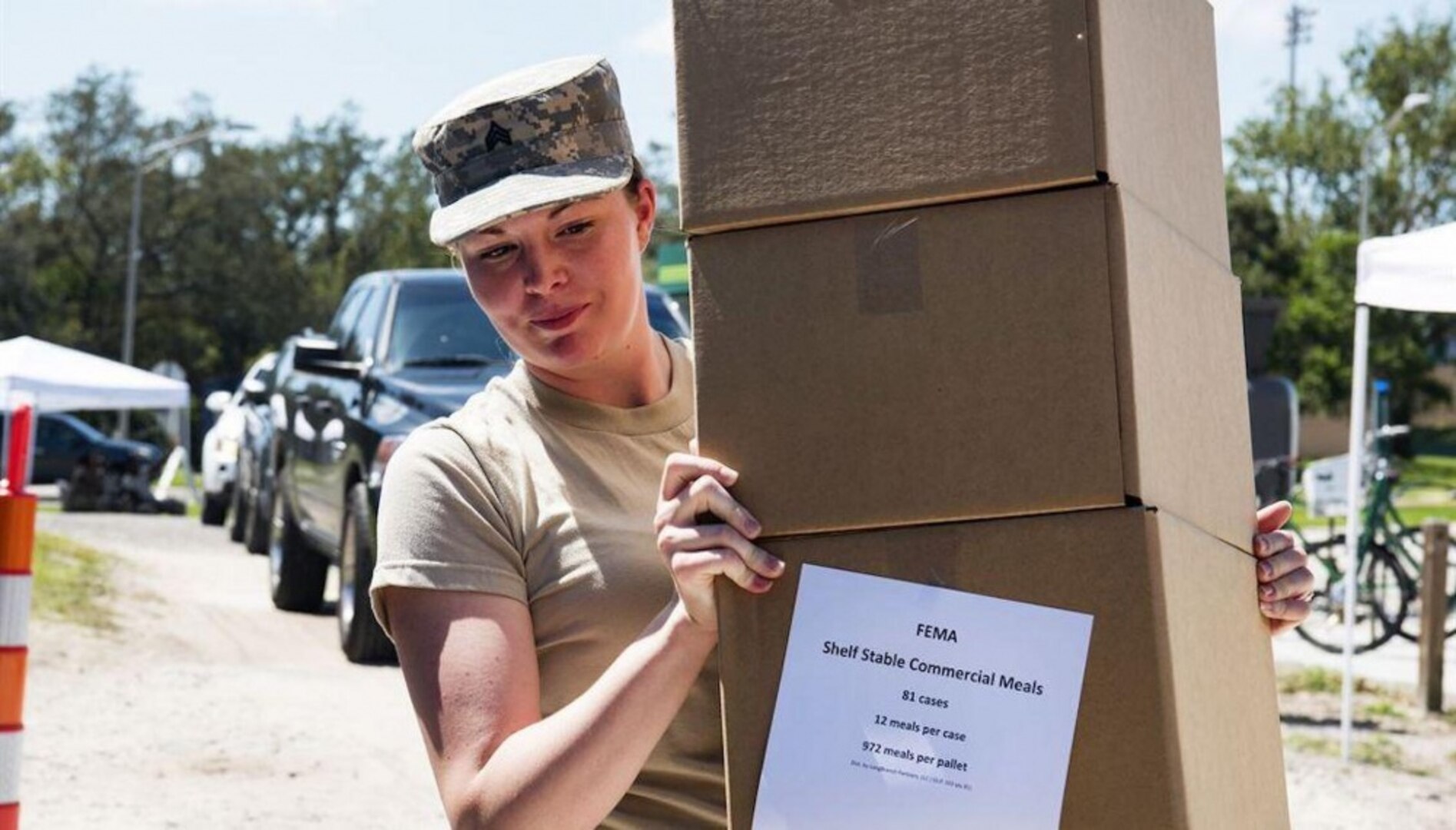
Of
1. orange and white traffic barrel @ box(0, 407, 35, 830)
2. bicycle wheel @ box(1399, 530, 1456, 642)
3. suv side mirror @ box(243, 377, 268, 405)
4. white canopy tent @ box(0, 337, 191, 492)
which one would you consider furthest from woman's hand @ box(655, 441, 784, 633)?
suv side mirror @ box(243, 377, 268, 405)

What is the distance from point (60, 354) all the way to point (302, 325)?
4426 cm

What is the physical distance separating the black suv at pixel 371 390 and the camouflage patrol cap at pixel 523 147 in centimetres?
711

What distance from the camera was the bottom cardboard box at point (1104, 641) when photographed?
172 cm

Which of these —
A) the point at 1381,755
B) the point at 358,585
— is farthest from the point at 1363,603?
the point at 358,585

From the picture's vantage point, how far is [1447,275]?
696 cm

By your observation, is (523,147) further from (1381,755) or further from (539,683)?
(1381,755)

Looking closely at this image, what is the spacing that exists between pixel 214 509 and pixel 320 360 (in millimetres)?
13368

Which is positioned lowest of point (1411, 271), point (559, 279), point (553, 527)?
point (553, 527)

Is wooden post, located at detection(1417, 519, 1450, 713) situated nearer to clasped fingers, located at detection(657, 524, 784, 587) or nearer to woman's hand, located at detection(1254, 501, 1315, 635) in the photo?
woman's hand, located at detection(1254, 501, 1315, 635)

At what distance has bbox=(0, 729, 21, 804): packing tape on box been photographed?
5246 millimetres

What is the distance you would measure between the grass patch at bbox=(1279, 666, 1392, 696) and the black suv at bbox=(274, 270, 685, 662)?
12.8 ft

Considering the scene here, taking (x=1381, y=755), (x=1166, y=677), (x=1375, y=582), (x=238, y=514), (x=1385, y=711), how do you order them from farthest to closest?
(x=238, y=514) → (x=1375, y=582) → (x=1385, y=711) → (x=1381, y=755) → (x=1166, y=677)

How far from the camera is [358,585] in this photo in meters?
10.1

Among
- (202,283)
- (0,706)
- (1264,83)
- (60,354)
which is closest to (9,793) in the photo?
(0,706)
